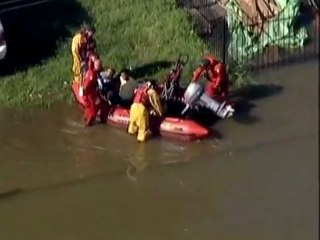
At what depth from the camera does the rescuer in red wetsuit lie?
14.1 metres

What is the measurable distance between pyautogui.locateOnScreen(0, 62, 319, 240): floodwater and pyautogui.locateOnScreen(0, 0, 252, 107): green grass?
0.46 metres

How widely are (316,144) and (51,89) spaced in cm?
1093

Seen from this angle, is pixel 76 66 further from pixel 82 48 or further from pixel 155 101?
pixel 155 101

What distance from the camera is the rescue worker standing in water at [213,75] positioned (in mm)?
14242

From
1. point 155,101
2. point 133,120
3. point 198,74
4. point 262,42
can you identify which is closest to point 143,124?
point 133,120

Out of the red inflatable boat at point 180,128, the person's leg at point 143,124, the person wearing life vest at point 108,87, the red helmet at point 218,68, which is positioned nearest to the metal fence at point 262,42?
the red helmet at point 218,68

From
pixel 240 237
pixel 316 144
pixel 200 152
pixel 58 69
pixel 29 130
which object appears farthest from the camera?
pixel 58 69

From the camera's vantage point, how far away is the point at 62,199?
511 inches

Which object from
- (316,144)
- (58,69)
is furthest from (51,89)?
(316,144)

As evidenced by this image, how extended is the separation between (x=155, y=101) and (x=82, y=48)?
1602 mm

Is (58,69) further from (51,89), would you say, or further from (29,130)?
(29,130)

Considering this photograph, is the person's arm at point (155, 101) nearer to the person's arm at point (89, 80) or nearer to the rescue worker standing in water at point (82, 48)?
the person's arm at point (89, 80)

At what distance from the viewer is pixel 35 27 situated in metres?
16.8

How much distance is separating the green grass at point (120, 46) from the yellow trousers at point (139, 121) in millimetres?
1512
